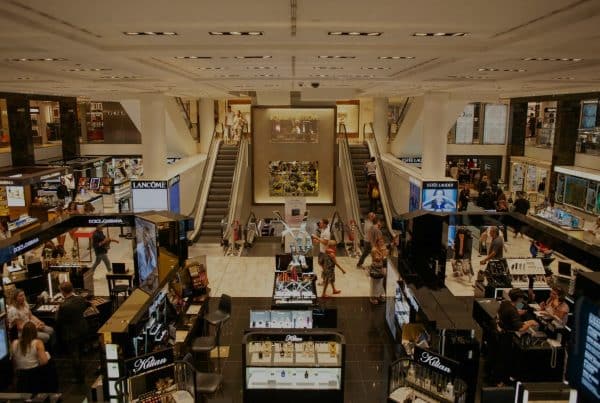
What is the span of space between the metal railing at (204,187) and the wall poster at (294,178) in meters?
3.07

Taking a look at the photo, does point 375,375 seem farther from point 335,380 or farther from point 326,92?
point 326,92

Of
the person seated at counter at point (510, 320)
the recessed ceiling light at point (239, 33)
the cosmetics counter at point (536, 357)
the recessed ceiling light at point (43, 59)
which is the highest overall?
the recessed ceiling light at point (239, 33)

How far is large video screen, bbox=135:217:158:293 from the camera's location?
931 cm

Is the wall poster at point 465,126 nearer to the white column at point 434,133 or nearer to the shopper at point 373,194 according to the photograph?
the shopper at point 373,194

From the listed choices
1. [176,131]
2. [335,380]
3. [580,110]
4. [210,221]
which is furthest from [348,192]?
[335,380]

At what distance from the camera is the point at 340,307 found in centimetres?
1065

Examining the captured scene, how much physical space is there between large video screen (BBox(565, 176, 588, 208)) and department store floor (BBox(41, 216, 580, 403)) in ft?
16.6

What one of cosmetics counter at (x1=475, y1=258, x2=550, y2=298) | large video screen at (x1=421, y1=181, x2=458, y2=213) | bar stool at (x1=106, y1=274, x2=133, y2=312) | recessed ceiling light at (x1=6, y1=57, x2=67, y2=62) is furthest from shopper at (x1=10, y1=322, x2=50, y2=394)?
large video screen at (x1=421, y1=181, x2=458, y2=213)

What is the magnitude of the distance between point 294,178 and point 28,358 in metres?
17.1

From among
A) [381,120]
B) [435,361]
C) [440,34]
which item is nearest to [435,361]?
[435,361]

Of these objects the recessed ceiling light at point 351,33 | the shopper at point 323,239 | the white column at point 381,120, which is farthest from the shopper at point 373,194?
the recessed ceiling light at point 351,33

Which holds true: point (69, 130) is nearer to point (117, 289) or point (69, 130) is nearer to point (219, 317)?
point (117, 289)

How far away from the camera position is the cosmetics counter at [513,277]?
1020 centimetres

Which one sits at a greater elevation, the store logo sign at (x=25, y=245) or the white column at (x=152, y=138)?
the white column at (x=152, y=138)
